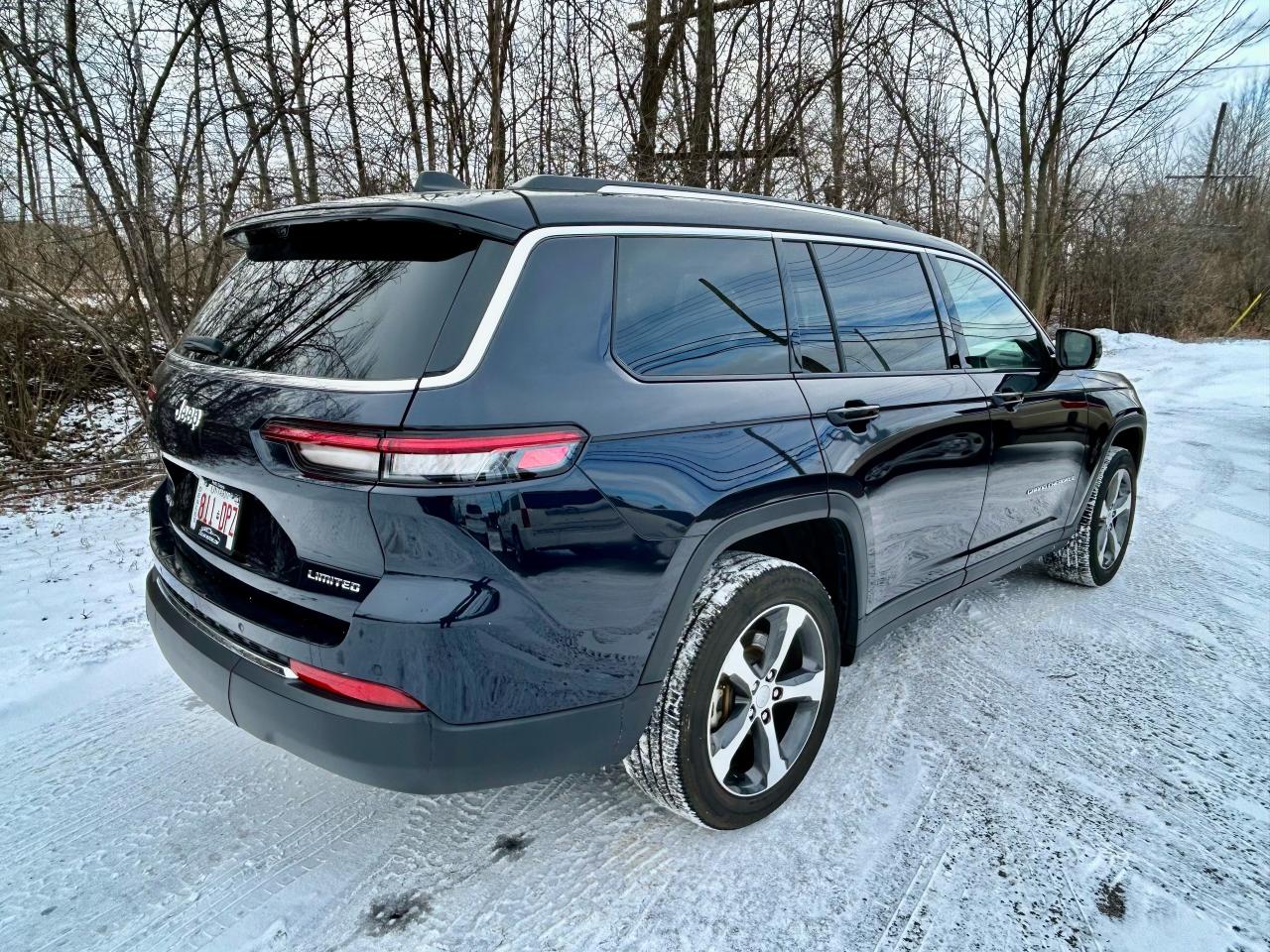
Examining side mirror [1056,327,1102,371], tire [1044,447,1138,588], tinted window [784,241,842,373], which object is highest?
tinted window [784,241,842,373]

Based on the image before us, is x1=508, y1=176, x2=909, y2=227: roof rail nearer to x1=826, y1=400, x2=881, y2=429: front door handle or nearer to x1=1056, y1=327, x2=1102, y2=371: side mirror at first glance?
x1=826, y1=400, x2=881, y2=429: front door handle

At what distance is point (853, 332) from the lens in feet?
8.50

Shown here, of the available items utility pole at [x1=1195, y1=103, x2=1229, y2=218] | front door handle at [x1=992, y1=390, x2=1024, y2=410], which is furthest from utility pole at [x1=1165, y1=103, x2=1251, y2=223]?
front door handle at [x1=992, y1=390, x2=1024, y2=410]

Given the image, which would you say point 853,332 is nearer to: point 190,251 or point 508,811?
point 508,811

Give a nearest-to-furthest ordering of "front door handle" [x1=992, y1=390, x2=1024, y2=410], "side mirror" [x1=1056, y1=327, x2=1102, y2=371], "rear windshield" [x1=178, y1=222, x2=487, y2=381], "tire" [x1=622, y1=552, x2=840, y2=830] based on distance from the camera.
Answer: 1. "rear windshield" [x1=178, y1=222, x2=487, y2=381]
2. "tire" [x1=622, y1=552, x2=840, y2=830]
3. "front door handle" [x1=992, y1=390, x2=1024, y2=410]
4. "side mirror" [x1=1056, y1=327, x2=1102, y2=371]

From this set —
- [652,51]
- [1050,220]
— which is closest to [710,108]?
[652,51]

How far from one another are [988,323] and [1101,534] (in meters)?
1.58

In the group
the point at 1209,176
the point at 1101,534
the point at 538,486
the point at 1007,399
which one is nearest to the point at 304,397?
the point at 538,486

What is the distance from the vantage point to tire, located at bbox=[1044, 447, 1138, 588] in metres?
4.00

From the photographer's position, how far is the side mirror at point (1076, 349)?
3549 mm

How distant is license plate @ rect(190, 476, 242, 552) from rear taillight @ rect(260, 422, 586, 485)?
35cm

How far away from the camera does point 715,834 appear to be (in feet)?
7.23

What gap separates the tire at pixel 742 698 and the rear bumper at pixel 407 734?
13 centimetres

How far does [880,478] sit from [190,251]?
6.05 m
